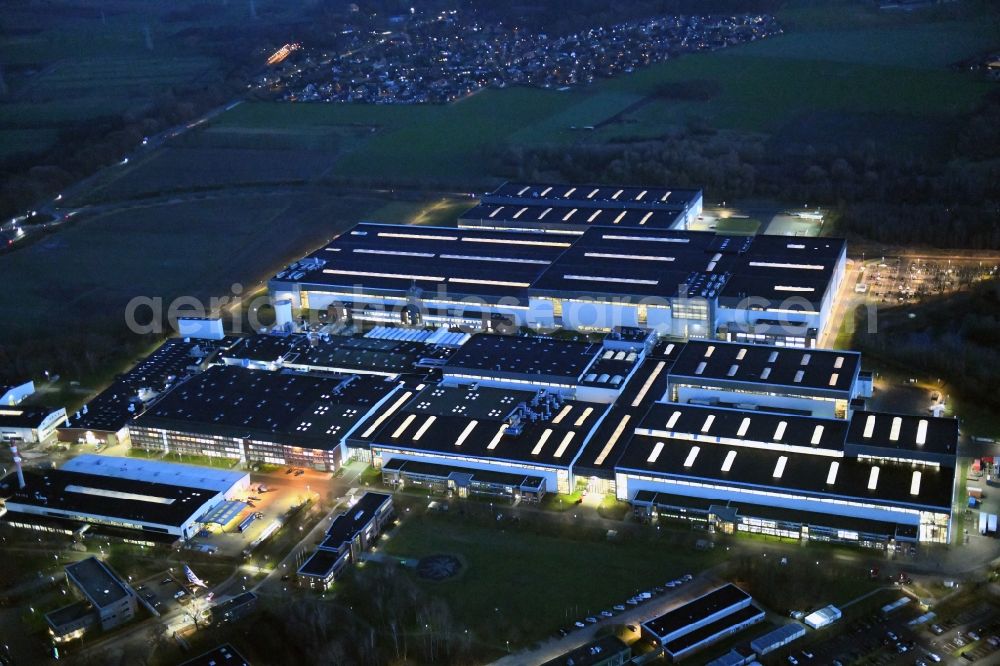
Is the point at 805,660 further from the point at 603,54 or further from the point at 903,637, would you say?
the point at 603,54

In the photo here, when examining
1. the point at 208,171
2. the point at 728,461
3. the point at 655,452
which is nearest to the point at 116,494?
the point at 655,452

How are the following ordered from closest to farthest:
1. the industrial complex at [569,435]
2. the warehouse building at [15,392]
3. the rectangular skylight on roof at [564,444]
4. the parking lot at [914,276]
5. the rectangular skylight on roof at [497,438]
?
1. the industrial complex at [569,435]
2. the rectangular skylight on roof at [564,444]
3. the rectangular skylight on roof at [497,438]
4. the warehouse building at [15,392]
5. the parking lot at [914,276]

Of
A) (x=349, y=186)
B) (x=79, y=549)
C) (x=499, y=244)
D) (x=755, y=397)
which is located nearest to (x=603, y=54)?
(x=349, y=186)

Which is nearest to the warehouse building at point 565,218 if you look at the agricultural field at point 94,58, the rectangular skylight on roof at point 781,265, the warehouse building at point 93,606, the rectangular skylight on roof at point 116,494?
the rectangular skylight on roof at point 781,265

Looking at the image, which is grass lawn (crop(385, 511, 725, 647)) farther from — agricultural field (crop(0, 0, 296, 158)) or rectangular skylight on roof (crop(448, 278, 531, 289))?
agricultural field (crop(0, 0, 296, 158))

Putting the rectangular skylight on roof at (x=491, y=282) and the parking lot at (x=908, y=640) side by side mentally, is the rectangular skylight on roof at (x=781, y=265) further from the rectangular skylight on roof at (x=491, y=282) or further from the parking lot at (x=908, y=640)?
the parking lot at (x=908, y=640)

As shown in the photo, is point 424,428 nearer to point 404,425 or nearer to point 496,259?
point 404,425
